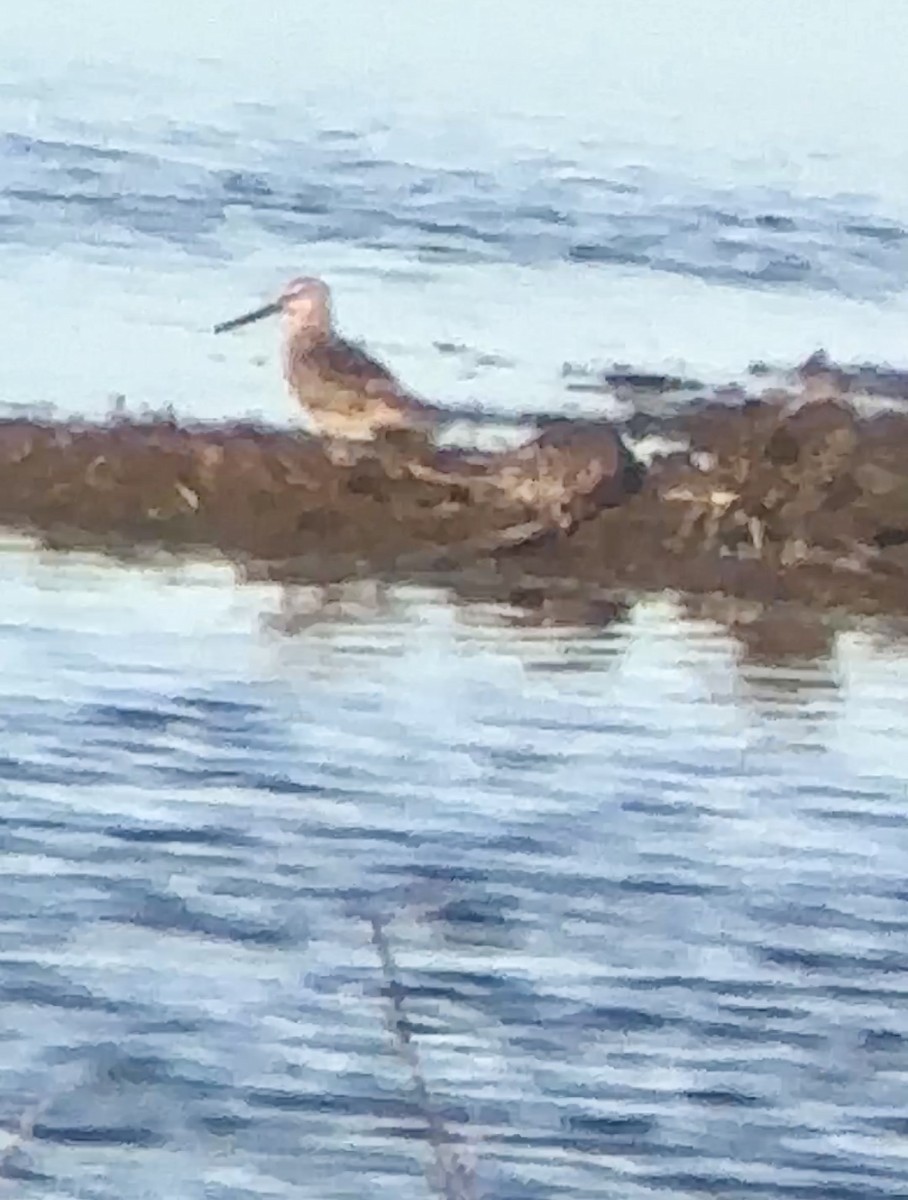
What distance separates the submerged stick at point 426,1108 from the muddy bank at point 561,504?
0.68 ft

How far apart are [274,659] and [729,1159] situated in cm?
35

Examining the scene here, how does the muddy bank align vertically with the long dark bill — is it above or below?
below

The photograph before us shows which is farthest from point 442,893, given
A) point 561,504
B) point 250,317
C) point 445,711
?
point 250,317

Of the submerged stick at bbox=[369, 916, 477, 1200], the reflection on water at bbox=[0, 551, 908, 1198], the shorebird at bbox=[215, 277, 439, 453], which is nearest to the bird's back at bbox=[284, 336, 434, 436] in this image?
the shorebird at bbox=[215, 277, 439, 453]

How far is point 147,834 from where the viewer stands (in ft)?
3.27

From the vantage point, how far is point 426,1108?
0.95 m

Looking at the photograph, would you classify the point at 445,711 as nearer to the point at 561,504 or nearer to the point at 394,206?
the point at 561,504

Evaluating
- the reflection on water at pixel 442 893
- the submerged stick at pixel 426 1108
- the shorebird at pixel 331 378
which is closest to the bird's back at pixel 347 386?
the shorebird at pixel 331 378

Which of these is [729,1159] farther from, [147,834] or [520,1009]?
[147,834]

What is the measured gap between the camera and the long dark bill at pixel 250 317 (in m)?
1.04

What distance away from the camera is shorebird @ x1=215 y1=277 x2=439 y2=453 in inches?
40.1

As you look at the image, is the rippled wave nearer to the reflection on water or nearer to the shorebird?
the shorebird

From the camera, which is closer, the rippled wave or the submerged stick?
the submerged stick

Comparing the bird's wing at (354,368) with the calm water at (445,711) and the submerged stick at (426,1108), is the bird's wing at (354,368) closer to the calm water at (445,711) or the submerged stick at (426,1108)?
the calm water at (445,711)
